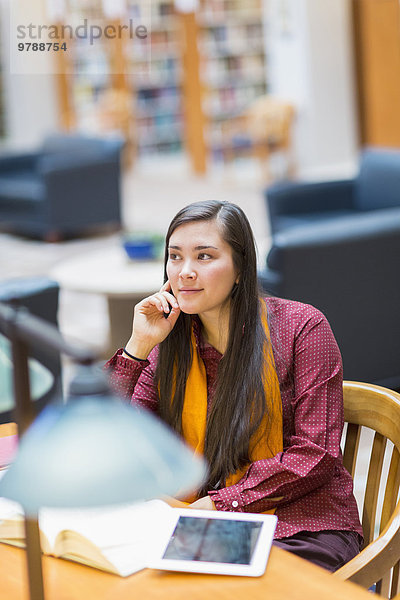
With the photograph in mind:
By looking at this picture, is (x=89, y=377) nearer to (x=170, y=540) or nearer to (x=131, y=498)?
(x=131, y=498)

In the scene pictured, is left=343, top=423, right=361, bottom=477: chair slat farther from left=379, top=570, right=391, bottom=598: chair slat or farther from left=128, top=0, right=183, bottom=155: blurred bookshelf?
left=128, top=0, right=183, bottom=155: blurred bookshelf

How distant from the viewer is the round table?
4324 mm

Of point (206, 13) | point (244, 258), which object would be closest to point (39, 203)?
point (206, 13)

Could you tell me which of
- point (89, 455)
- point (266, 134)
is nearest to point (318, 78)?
point (266, 134)

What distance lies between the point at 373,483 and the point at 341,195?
4723 mm

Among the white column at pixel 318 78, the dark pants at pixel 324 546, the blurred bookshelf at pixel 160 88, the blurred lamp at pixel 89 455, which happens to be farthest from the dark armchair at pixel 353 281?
the blurred bookshelf at pixel 160 88

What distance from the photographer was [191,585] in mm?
1360

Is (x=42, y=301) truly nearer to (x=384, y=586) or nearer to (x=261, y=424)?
(x=261, y=424)

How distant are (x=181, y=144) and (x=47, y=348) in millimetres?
11925

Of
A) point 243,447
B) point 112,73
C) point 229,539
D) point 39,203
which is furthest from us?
point 112,73

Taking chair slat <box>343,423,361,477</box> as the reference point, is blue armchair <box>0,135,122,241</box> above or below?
above

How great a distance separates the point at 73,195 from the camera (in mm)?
8188

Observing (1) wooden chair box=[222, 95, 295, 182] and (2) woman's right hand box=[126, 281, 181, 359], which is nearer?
(2) woman's right hand box=[126, 281, 181, 359]

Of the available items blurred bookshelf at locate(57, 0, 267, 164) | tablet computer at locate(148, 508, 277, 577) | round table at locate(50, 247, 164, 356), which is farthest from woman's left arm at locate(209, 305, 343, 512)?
blurred bookshelf at locate(57, 0, 267, 164)
